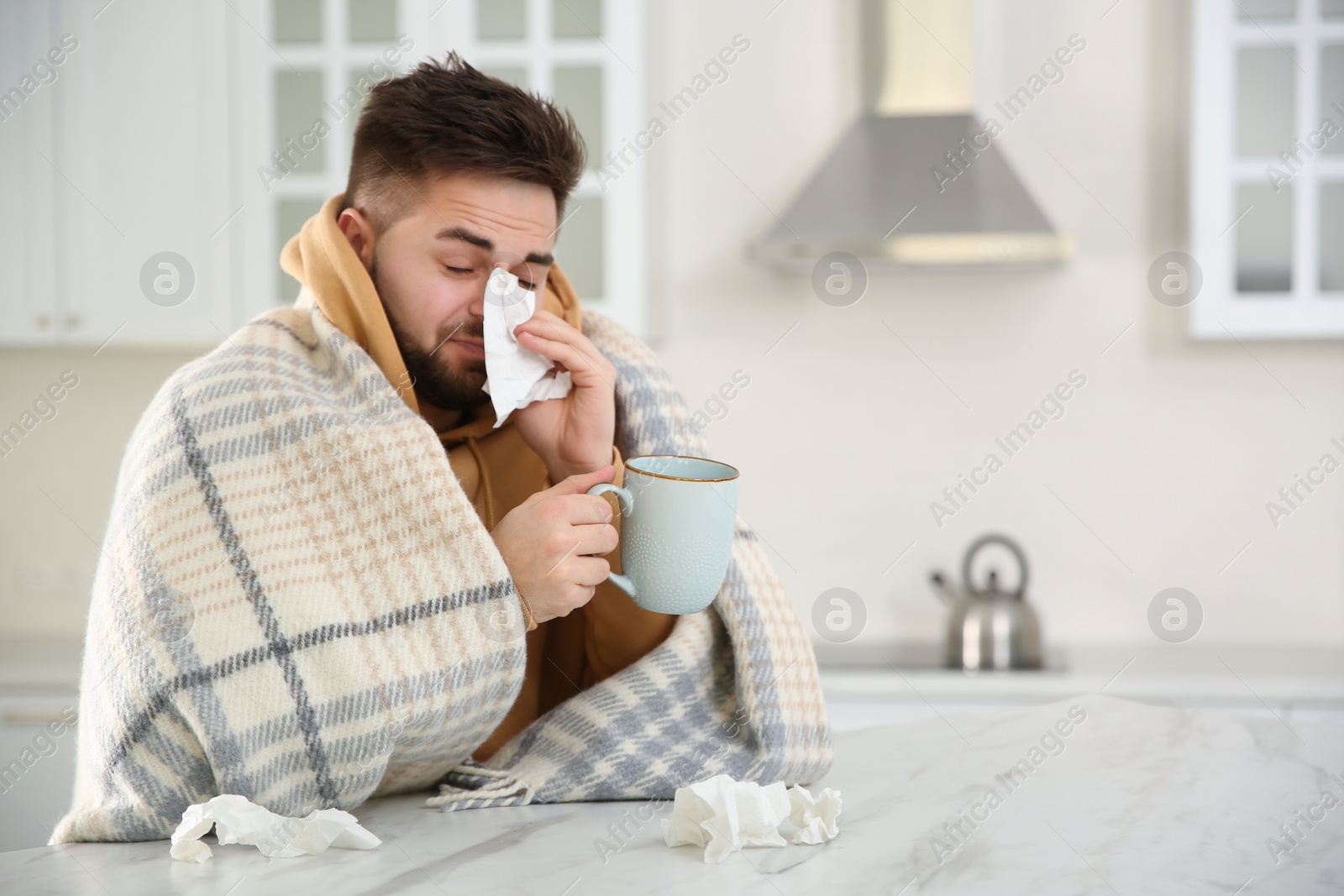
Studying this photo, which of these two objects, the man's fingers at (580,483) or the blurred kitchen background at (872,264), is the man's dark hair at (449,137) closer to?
the man's fingers at (580,483)

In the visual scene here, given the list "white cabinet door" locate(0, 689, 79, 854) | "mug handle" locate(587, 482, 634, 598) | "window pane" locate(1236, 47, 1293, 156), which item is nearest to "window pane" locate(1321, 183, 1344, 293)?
"window pane" locate(1236, 47, 1293, 156)

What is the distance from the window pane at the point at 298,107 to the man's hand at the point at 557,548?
1.78 meters

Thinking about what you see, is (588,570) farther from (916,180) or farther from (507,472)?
(916,180)

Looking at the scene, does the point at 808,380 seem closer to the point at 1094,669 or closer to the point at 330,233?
the point at 1094,669

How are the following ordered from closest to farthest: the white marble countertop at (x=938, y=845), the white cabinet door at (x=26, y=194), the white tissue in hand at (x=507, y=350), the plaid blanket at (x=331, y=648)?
the white marble countertop at (x=938, y=845)
the plaid blanket at (x=331, y=648)
the white tissue in hand at (x=507, y=350)
the white cabinet door at (x=26, y=194)

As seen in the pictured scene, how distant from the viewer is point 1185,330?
2.44 m

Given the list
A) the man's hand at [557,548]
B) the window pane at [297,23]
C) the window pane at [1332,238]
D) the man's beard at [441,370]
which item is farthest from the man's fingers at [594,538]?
the window pane at [1332,238]

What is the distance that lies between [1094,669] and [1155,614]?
1.20 feet

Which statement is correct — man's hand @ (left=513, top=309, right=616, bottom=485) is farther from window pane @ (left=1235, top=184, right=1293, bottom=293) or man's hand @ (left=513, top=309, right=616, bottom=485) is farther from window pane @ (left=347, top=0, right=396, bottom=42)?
window pane @ (left=1235, top=184, right=1293, bottom=293)

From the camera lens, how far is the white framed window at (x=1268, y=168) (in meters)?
2.33

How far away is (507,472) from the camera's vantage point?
44.8 inches

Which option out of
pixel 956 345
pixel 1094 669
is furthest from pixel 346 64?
pixel 1094 669

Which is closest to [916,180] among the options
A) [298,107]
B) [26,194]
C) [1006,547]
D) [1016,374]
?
[1016,374]

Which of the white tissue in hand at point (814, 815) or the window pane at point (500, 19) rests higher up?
the window pane at point (500, 19)
